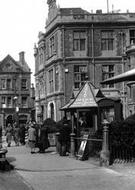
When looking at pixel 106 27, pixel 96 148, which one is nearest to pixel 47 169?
pixel 96 148

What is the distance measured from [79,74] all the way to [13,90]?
37781 mm

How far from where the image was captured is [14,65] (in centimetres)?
7600

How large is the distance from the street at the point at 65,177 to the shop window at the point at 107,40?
24.9 meters

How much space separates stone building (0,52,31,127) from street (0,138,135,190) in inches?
2305

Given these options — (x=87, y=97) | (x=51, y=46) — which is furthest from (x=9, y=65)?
(x=87, y=97)

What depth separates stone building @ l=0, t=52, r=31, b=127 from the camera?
242ft

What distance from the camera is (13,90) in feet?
245

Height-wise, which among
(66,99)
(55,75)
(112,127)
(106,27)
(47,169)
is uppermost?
(106,27)

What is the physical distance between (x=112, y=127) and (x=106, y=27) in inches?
1031

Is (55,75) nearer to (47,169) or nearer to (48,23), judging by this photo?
(48,23)

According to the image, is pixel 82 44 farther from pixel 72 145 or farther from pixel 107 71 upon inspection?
pixel 72 145

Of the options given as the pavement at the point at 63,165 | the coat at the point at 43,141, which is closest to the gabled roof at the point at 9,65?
the coat at the point at 43,141

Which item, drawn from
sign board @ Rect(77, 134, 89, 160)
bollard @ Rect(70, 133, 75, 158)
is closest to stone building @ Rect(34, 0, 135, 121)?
bollard @ Rect(70, 133, 75, 158)

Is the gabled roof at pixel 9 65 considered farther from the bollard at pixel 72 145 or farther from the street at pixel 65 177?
the street at pixel 65 177
